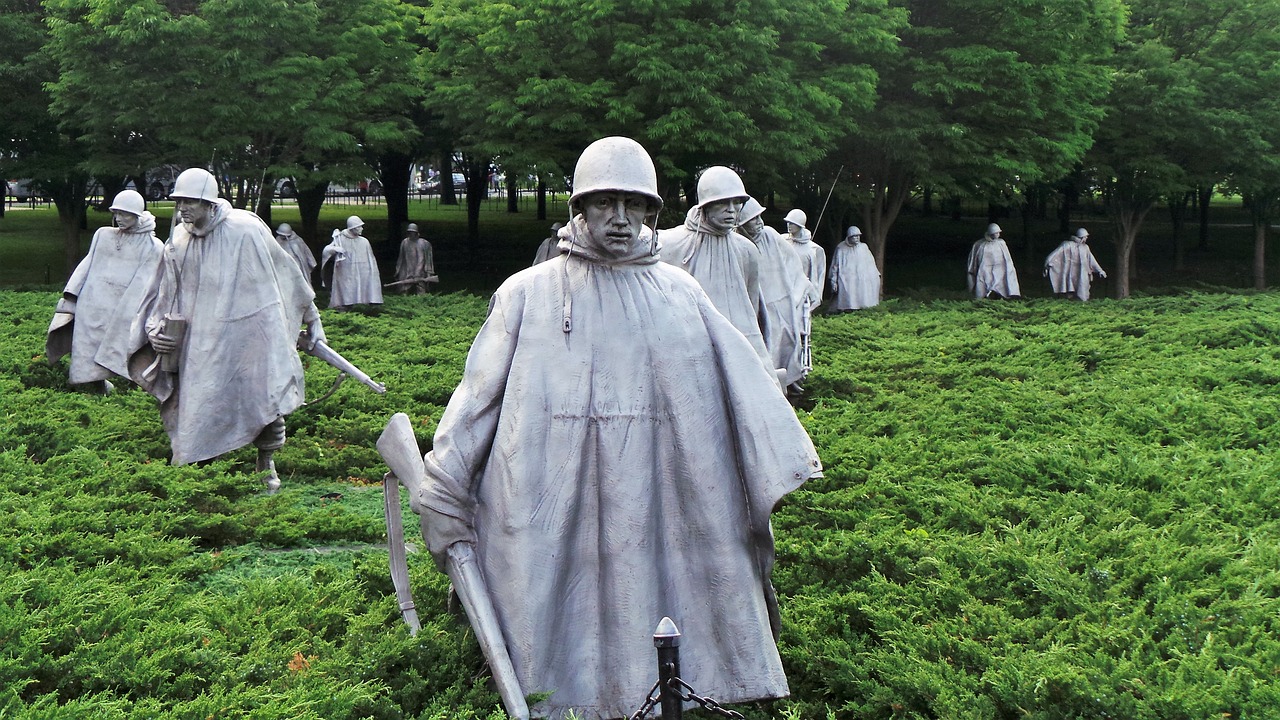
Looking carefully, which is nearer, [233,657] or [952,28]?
[233,657]

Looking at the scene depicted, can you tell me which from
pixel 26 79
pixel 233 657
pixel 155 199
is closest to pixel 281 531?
pixel 233 657

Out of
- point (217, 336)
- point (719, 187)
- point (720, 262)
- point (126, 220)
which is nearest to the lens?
point (217, 336)

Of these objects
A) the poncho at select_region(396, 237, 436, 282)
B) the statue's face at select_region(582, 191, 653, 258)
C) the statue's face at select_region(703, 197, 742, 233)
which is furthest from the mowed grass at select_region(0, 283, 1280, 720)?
the poncho at select_region(396, 237, 436, 282)

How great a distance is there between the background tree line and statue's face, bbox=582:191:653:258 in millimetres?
17093

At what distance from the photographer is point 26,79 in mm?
26781

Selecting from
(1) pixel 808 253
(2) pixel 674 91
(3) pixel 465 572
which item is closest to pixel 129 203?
(1) pixel 808 253

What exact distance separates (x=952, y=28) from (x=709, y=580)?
25920 millimetres

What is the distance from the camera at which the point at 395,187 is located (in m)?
36.2

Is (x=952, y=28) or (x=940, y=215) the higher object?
(x=952, y=28)

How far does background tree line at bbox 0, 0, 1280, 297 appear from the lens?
23609 millimetres

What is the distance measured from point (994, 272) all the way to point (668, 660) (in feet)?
90.0

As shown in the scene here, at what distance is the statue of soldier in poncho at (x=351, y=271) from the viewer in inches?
1037

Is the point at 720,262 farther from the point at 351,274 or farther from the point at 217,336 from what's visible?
the point at 351,274

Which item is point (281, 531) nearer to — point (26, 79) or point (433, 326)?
point (433, 326)
